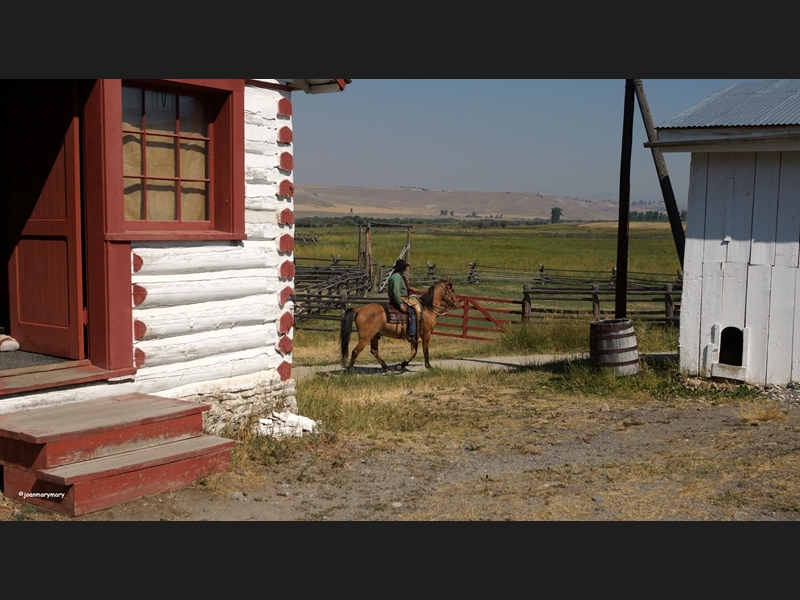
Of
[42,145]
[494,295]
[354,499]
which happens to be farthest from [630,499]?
[494,295]

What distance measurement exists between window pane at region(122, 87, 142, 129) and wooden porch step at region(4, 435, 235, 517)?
2788 millimetres

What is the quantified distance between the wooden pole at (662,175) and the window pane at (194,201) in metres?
7.87

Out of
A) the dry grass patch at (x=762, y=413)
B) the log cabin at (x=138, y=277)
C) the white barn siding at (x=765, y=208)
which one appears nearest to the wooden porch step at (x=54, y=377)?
the log cabin at (x=138, y=277)

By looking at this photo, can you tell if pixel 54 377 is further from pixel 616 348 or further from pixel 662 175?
pixel 662 175

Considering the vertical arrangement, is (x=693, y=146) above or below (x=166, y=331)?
above

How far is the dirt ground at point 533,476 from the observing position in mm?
6098

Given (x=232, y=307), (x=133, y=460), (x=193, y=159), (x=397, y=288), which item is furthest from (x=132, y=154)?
(x=397, y=288)

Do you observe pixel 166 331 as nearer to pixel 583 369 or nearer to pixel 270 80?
pixel 270 80

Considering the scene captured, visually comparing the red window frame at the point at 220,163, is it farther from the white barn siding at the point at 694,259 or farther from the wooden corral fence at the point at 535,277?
the wooden corral fence at the point at 535,277

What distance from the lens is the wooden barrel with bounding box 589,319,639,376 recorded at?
1249cm

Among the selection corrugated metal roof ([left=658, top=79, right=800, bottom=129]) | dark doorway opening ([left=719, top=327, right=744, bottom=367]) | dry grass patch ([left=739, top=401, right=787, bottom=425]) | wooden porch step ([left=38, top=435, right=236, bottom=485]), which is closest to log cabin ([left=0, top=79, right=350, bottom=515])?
wooden porch step ([left=38, top=435, right=236, bottom=485])

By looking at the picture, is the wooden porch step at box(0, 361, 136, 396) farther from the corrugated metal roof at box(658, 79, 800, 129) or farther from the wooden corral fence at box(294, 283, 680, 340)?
the wooden corral fence at box(294, 283, 680, 340)

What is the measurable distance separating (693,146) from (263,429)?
7196 millimetres

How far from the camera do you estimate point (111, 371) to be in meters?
6.85
